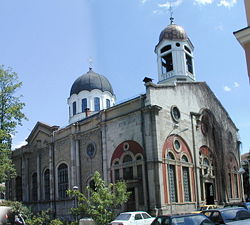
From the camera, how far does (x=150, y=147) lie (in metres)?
29.9

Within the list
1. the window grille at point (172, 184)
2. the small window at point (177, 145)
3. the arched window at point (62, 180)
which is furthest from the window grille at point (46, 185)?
the small window at point (177, 145)

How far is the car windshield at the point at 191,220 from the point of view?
13727 millimetres

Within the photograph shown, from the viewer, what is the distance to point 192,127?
35500 mm

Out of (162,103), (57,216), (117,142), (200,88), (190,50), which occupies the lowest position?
(57,216)

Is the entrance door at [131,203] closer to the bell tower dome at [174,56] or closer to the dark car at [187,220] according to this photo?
the bell tower dome at [174,56]

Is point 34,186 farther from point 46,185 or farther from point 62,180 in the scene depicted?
point 62,180

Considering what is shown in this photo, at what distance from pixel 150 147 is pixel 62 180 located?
1343 centimetres

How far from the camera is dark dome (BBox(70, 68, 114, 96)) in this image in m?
48.4

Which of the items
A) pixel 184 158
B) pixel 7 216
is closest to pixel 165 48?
pixel 184 158

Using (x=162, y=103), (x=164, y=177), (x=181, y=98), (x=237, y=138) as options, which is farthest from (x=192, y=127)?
(x=237, y=138)

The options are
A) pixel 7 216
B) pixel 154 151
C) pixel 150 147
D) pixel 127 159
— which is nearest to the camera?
pixel 154 151

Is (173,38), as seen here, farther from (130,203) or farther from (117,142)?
(130,203)

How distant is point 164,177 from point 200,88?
1280cm

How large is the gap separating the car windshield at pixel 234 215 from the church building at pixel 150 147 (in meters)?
12.7
